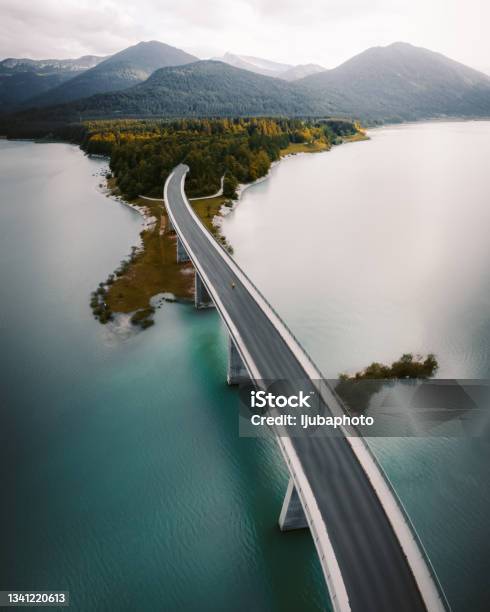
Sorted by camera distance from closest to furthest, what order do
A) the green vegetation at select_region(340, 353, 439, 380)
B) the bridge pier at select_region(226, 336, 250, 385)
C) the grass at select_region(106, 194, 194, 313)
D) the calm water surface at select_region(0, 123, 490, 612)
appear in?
the calm water surface at select_region(0, 123, 490, 612) < the bridge pier at select_region(226, 336, 250, 385) < the green vegetation at select_region(340, 353, 439, 380) < the grass at select_region(106, 194, 194, 313)

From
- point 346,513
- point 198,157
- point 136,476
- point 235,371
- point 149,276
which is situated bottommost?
point 136,476

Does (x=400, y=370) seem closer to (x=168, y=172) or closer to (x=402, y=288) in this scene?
(x=402, y=288)

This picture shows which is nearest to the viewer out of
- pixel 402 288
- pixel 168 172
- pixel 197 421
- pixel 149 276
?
pixel 197 421

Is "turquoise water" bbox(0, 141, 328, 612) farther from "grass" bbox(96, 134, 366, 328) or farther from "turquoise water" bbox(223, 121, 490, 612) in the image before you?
"turquoise water" bbox(223, 121, 490, 612)

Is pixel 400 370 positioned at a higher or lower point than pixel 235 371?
lower

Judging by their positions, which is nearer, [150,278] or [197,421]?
[197,421]

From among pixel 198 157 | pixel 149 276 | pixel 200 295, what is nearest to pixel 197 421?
pixel 200 295

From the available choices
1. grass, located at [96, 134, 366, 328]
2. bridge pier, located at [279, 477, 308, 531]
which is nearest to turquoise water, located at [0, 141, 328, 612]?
bridge pier, located at [279, 477, 308, 531]

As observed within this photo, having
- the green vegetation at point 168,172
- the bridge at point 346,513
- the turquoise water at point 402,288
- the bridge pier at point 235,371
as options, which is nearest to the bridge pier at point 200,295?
the green vegetation at point 168,172

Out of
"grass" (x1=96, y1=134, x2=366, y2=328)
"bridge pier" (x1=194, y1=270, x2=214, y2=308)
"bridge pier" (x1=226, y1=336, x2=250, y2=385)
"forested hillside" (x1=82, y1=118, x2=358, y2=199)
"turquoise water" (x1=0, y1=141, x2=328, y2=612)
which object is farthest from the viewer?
"forested hillside" (x1=82, y1=118, x2=358, y2=199)
